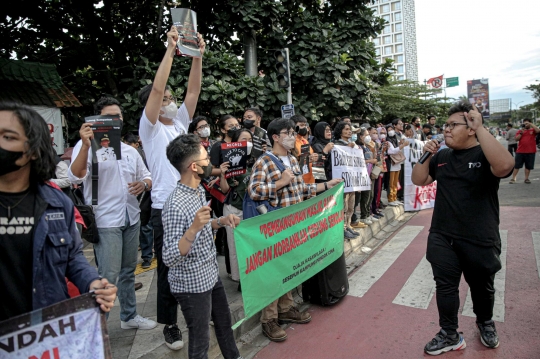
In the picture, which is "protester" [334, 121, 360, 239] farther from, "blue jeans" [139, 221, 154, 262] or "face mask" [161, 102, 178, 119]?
"face mask" [161, 102, 178, 119]

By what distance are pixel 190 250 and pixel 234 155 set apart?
5.46 feet

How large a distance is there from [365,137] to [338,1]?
14.2 ft

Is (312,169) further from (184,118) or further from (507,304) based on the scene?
(507,304)

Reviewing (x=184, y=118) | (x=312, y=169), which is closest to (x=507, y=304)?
(x=312, y=169)

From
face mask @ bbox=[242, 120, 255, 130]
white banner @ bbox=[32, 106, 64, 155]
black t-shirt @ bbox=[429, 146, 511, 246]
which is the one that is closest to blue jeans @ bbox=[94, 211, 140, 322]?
face mask @ bbox=[242, 120, 255, 130]

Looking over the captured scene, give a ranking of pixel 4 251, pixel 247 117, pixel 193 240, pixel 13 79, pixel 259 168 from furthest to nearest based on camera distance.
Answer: pixel 13 79 → pixel 247 117 → pixel 259 168 → pixel 193 240 → pixel 4 251

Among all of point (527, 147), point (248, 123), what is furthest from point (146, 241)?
point (527, 147)

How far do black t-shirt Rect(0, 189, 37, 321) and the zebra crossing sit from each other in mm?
3661

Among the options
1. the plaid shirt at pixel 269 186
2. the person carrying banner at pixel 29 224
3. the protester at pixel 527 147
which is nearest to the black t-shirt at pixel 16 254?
the person carrying banner at pixel 29 224

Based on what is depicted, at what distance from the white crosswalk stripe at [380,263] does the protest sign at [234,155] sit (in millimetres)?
2087

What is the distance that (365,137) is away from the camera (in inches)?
277

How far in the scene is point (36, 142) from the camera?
65.9 inches

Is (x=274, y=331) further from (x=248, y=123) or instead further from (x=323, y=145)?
(x=323, y=145)

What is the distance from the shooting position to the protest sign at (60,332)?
5.11 ft
